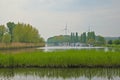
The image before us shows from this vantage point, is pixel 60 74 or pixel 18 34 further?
pixel 18 34

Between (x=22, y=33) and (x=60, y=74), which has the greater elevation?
(x=22, y=33)

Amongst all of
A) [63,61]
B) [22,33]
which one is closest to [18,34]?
[22,33]

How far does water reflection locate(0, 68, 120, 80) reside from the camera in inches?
549

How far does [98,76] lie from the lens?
1429cm

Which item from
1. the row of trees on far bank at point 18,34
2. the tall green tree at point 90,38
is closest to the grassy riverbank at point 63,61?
the row of trees on far bank at point 18,34

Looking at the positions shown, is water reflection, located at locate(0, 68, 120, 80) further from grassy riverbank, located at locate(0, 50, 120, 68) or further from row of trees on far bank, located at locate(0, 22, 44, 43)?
row of trees on far bank, located at locate(0, 22, 44, 43)

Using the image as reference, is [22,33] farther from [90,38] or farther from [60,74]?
[60,74]

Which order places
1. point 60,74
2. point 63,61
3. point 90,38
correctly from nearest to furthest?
point 60,74 < point 63,61 < point 90,38

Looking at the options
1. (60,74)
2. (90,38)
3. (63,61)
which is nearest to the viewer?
(60,74)

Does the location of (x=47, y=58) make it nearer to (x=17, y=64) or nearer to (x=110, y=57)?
(x=17, y=64)

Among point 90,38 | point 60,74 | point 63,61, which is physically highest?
point 90,38

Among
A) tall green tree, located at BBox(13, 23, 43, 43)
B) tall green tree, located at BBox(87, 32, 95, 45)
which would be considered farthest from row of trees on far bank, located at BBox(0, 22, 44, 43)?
tall green tree, located at BBox(87, 32, 95, 45)

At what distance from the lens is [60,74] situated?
15125mm

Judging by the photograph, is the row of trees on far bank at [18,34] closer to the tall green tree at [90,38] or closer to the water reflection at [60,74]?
the tall green tree at [90,38]
